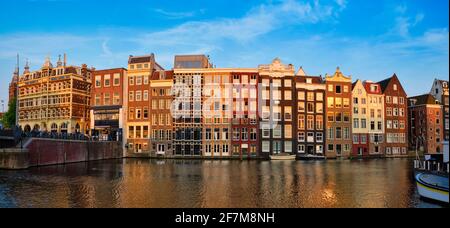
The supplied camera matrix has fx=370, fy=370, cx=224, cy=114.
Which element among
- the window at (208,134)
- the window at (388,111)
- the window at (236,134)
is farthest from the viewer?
the window at (388,111)

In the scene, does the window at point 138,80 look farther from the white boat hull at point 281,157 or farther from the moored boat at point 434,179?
the moored boat at point 434,179

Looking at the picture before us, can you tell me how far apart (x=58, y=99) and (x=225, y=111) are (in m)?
46.8

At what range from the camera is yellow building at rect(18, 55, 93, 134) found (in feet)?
328

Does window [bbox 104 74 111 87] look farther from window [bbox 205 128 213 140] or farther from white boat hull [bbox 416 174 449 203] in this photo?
white boat hull [bbox 416 174 449 203]

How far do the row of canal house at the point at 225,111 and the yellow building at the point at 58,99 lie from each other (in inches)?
33.1

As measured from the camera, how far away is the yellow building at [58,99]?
328 feet

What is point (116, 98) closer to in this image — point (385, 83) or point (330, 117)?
point (330, 117)

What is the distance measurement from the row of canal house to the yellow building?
0.84m

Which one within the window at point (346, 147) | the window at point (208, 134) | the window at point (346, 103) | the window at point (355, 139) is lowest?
the window at point (346, 147)

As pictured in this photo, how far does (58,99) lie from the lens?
101 m

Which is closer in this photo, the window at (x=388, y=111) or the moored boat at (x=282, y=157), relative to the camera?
the moored boat at (x=282, y=157)

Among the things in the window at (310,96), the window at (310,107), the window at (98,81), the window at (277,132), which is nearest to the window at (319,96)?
the window at (310,96)

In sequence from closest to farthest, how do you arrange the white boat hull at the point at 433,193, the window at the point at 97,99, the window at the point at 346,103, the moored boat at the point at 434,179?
the white boat hull at the point at 433,193
the moored boat at the point at 434,179
the window at the point at 97,99
the window at the point at 346,103
